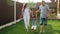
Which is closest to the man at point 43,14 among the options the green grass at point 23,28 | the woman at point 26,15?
the green grass at point 23,28

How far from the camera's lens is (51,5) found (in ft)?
9.93

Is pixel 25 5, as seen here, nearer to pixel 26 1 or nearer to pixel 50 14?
pixel 26 1

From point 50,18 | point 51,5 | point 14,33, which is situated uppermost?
point 51,5

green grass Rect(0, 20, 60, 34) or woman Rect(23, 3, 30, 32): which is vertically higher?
woman Rect(23, 3, 30, 32)

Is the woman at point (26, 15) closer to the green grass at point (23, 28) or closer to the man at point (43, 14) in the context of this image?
the green grass at point (23, 28)

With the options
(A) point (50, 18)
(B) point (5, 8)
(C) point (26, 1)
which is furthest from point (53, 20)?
(B) point (5, 8)

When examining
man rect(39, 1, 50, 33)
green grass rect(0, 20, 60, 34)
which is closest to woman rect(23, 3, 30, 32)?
green grass rect(0, 20, 60, 34)

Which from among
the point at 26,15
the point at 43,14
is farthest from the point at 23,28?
the point at 43,14

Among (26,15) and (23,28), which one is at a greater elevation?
(26,15)

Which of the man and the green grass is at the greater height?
the man

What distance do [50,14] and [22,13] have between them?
423 millimetres

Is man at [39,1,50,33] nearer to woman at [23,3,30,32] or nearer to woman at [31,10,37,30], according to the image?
woman at [31,10,37,30]

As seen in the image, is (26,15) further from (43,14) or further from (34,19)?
(43,14)

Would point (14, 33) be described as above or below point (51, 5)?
below
